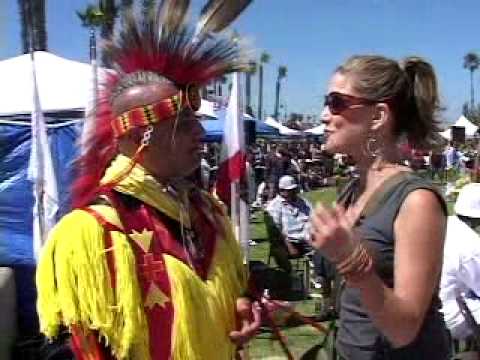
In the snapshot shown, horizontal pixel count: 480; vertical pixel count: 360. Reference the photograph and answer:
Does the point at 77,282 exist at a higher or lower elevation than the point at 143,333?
higher

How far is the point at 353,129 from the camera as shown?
6.75 feet

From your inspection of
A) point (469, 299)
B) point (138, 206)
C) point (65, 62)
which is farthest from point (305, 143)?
point (138, 206)

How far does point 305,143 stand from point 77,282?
117ft

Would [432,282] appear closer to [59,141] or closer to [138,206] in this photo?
[138,206]

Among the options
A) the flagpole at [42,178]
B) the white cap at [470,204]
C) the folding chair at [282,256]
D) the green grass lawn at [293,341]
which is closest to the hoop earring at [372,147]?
the green grass lawn at [293,341]

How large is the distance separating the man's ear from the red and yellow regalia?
18.4 inches

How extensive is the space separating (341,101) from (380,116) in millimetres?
113

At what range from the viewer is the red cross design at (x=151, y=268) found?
1.98 meters

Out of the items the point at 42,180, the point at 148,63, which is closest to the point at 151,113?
the point at 148,63

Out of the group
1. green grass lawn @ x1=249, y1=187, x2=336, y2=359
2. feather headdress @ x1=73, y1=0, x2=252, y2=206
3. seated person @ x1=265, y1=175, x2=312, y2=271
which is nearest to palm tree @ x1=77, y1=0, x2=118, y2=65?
feather headdress @ x1=73, y1=0, x2=252, y2=206

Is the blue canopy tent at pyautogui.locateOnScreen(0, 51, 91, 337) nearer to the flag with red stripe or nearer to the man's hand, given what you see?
the flag with red stripe

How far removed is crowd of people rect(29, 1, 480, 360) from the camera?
185 cm

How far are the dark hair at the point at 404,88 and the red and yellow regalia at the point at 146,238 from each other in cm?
41

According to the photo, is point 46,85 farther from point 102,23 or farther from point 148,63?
point 148,63
